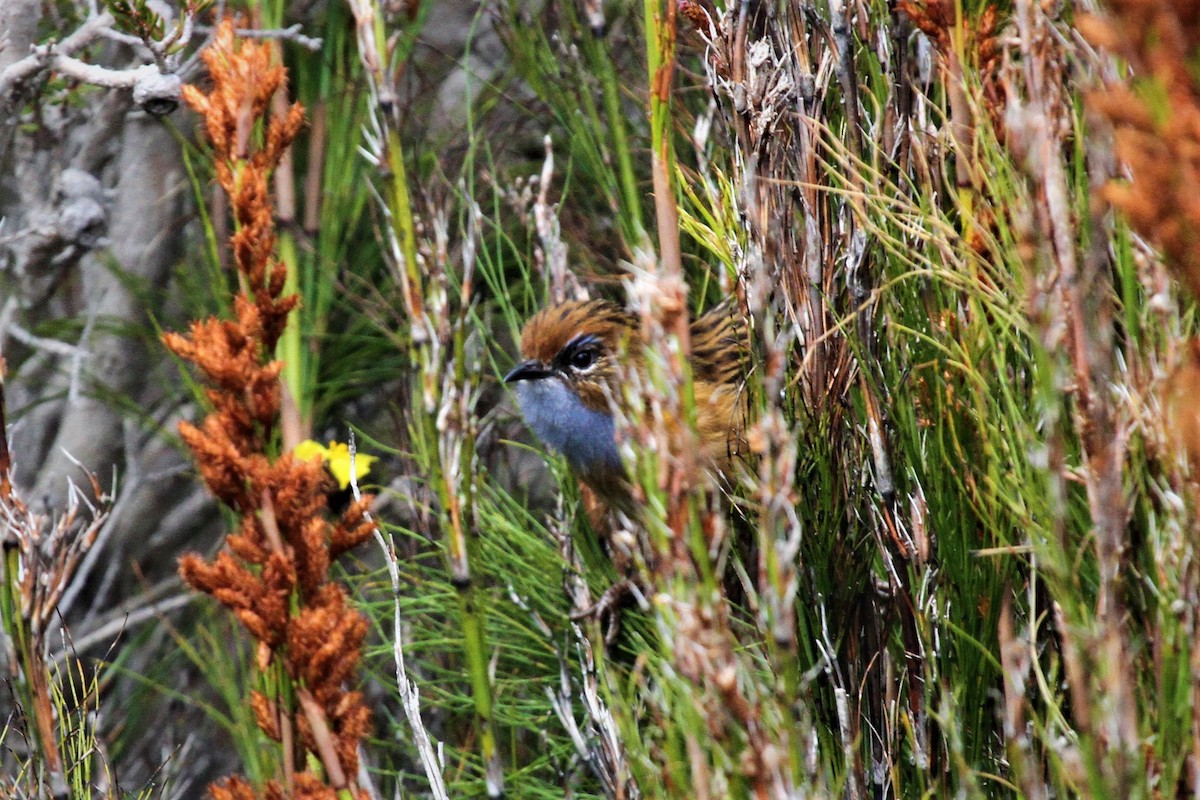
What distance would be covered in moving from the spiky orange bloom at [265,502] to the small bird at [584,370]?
1378mm

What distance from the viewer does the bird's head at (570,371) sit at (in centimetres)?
307

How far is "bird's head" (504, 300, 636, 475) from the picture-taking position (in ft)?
10.1

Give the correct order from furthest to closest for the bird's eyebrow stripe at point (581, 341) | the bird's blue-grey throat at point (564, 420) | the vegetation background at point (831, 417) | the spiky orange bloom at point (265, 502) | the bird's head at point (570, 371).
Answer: the bird's eyebrow stripe at point (581, 341) < the bird's head at point (570, 371) < the bird's blue-grey throat at point (564, 420) < the spiky orange bloom at point (265, 502) < the vegetation background at point (831, 417)

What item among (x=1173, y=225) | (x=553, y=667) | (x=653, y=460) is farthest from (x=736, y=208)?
(x=553, y=667)

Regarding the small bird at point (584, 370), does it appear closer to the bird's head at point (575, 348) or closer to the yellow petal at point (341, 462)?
the bird's head at point (575, 348)

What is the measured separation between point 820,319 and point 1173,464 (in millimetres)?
700

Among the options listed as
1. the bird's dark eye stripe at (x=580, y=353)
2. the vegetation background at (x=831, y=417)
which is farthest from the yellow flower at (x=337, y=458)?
the bird's dark eye stripe at (x=580, y=353)

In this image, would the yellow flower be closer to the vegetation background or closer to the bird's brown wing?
the vegetation background

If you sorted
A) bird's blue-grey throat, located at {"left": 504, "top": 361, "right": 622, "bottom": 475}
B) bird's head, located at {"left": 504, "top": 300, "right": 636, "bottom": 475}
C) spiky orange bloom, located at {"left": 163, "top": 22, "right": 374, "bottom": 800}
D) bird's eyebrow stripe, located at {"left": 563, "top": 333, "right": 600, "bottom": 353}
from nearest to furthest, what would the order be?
spiky orange bloom, located at {"left": 163, "top": 22, "right": 374, "bottom": 800}, bird's blue-grey throat, located at {"left": 504, "top": 361, "right": 622, "bottom": 475}, bird's head, located at {"left": 504, "top": 300, "right": 636, "bottom": 475}, bird's eyebrow stripe, located at {"left": 563, "top": 333, "right": 600, "bottom": 353}

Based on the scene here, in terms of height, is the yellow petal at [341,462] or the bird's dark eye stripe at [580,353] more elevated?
the bird's dark eye stripe at [580,353]

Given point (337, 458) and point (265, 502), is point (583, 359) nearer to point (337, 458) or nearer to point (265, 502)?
point (337, 458)

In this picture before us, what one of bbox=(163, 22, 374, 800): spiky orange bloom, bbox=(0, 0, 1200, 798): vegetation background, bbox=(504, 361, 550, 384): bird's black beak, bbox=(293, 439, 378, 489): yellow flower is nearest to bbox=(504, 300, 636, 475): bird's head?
bbox=(504, 361, 550, 384): bird's black beak

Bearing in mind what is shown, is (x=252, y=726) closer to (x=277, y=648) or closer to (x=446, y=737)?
(x=446, y=737)

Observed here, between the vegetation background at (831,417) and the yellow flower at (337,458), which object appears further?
the yellow flower at (337,458)
